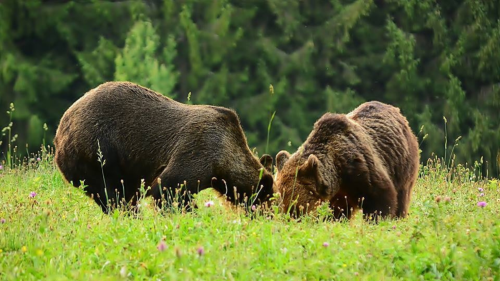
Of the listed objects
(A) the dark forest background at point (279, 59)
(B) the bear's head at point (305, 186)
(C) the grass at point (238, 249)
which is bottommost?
(A) the dark forest background at point (279, 59)

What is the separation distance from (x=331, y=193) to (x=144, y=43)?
35.2 feet

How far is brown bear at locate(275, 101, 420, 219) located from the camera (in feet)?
27.6

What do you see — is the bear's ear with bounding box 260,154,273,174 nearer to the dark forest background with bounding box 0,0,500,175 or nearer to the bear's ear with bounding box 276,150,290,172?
the bear's ear with bounding box 276,150,290,172

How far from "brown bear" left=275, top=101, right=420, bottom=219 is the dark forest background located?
8895 mm

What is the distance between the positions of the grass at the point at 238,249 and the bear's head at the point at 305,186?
1327mm

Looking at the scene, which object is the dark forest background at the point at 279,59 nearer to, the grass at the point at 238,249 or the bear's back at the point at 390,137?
the bear's back at the point at 390,137

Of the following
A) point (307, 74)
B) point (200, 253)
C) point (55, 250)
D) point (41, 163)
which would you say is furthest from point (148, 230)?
point (307, 74)

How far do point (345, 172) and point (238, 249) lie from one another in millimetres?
3273

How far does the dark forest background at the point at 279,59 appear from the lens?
1845 centimetres

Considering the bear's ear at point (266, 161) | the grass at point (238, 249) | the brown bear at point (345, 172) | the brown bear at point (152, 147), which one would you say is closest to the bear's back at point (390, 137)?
the brown bear at point (345, 172)

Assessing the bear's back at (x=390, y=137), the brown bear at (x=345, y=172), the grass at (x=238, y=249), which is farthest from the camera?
the bear's back at (x=390, y=137)

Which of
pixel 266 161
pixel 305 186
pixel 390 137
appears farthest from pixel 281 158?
pixel 390 137

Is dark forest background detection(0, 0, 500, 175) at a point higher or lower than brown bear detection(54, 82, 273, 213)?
lower

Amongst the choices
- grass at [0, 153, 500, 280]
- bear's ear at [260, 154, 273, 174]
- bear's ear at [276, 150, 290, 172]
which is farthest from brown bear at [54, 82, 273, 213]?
grass at [0, 153, 500, 280]
